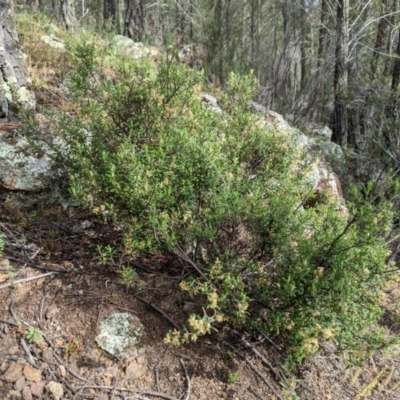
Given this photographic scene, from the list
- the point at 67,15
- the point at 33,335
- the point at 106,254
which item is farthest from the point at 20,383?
the point at 67,15

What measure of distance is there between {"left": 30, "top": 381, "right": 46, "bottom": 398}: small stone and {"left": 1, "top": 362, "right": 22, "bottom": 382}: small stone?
0.30 ft

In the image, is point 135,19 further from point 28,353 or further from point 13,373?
point 13,373

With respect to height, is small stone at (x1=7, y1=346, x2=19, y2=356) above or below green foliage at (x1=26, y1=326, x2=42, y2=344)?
below

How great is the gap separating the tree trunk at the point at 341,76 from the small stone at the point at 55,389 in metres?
5.21

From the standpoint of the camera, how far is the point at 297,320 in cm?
204

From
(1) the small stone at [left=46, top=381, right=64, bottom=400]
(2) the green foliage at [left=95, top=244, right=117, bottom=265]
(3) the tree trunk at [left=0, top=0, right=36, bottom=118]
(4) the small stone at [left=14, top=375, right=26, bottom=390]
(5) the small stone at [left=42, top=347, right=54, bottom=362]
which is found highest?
(3) the tree trunk at [left=0, top=0, right=36, bottom=118]

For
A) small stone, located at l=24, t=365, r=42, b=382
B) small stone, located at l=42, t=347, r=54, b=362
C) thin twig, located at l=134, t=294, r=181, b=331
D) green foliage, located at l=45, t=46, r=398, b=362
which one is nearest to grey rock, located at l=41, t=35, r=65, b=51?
green foliage, located at l=45, t=46, r=398, b=362

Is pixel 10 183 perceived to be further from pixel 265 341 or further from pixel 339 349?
pixel 339 349

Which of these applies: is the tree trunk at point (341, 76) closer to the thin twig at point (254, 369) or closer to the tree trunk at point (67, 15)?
the tree trunk at point (67, 15)

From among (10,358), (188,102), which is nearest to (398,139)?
(188,102)

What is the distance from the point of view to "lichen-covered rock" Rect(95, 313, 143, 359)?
2246 mm

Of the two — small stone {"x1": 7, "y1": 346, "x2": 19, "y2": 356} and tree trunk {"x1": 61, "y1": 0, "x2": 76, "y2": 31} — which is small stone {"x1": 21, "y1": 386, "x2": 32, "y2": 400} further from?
tree trunk {"x1": 61, "y1": 0, "x2": 76, "y2": 31}

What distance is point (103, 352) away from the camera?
223cm

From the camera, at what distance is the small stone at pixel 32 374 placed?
2.01 meters
